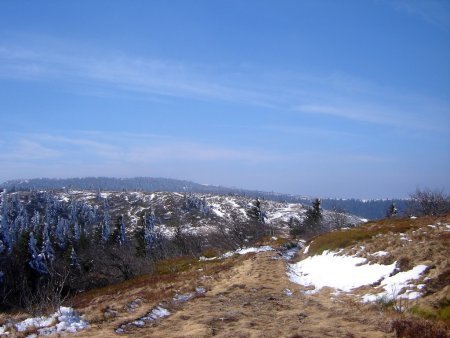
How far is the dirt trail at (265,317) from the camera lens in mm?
11492

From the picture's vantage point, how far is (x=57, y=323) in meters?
12.2

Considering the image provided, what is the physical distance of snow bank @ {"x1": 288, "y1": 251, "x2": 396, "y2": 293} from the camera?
18656 millimetres

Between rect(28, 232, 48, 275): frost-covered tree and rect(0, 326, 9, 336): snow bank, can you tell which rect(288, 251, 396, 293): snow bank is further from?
rect(28, 232, 48, 275): frost-covered tree

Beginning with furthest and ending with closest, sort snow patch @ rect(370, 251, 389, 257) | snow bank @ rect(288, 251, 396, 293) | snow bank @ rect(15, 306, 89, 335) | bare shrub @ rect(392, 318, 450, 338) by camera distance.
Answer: snow patch @ rect(370, 251, 389, 257)
snow bank @ rect(288, 251, 396, 293)
snow bank @ rect(15, 306, 89, 335)
bare shrub @ rect(392, 318, 450, 338)

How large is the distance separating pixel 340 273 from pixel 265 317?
31.5ft

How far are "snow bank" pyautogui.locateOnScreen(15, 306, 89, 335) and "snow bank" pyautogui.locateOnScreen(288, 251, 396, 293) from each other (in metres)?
11.5

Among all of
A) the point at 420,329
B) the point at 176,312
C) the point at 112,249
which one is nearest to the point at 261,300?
the point at 176,312

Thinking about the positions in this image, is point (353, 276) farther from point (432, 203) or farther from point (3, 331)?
point (432, 203)

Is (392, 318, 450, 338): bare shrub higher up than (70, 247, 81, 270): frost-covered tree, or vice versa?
(392, 318, 450, 338): bare shrub

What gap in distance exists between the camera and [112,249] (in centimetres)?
6206

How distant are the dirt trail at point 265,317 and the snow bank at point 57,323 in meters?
1.83

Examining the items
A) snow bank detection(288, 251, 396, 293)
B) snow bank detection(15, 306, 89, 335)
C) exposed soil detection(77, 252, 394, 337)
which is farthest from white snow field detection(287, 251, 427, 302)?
snow bank detection(15, 306, 89, 335)

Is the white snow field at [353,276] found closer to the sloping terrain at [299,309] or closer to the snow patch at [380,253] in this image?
the sloping terrain at [299,309]

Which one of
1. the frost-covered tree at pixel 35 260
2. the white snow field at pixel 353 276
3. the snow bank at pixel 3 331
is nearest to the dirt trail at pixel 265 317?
the white snow field at pixel 353 276
